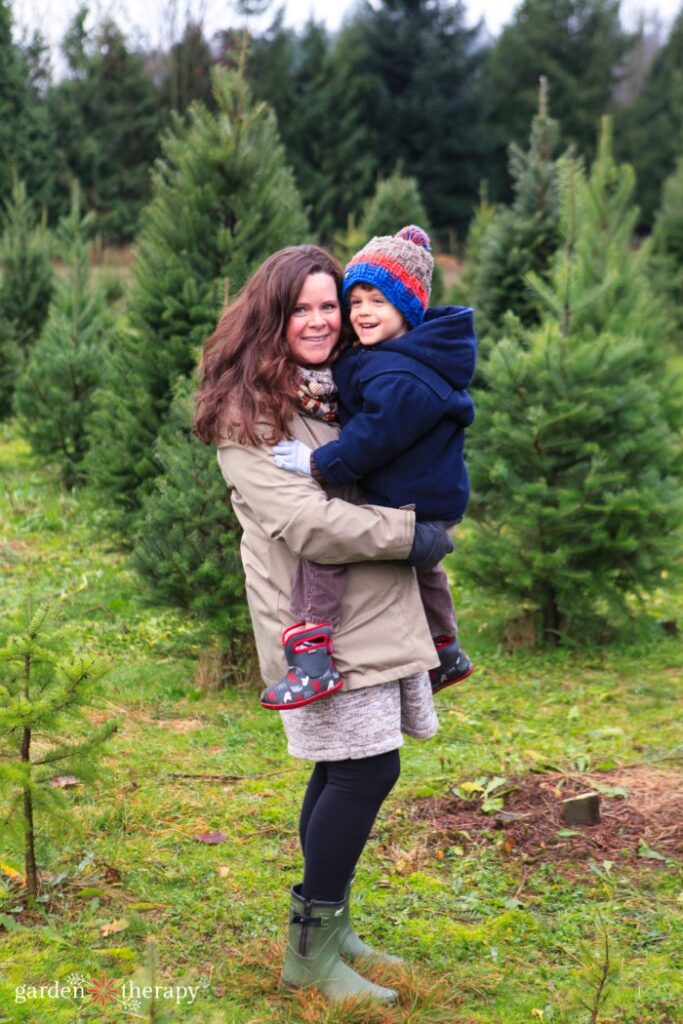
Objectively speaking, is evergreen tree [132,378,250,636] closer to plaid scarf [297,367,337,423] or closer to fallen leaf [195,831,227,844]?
fallen leaf [195,831,227,844]

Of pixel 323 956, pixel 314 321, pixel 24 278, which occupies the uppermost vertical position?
pixel 24 278

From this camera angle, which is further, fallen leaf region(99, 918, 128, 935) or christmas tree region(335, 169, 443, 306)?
christmas tree region(335, 169, 443, 306)

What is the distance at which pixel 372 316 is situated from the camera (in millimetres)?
2680

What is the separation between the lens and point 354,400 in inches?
107

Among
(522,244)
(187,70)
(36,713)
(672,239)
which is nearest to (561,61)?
(187,70)

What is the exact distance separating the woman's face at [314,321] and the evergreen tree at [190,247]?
13.3ft

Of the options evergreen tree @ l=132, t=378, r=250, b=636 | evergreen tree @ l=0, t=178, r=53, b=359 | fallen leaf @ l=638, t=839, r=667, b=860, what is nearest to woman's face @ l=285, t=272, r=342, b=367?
fallen leaf @ l=638, t=839, r=667, b=860

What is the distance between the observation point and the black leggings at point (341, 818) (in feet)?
8.96

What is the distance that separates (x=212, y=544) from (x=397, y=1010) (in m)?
2.74

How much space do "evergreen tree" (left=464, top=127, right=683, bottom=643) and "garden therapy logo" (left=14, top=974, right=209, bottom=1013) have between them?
3.40m

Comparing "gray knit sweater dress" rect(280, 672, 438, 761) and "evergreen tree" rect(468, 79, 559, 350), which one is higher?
"evergreen tree" rect(468, 79, 559, 350)

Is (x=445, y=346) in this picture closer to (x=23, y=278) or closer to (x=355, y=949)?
(x=355, y=949)

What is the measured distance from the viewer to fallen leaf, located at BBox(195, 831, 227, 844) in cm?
387

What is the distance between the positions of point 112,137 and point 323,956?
27.2 m
